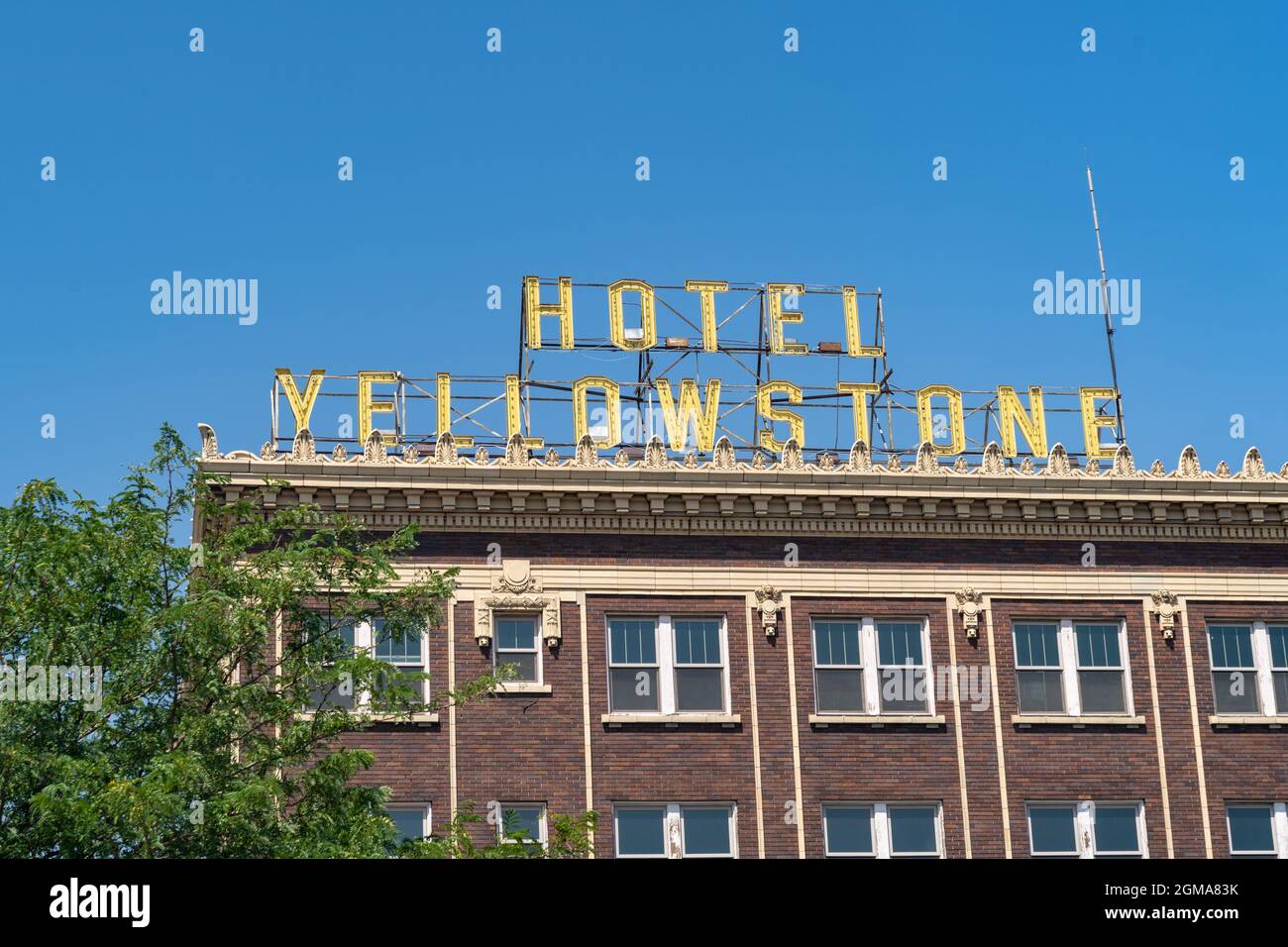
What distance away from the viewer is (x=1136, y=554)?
4025cm

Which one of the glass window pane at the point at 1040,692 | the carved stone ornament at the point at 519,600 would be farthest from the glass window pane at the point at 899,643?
the carved stone ornament at the point at 519,600

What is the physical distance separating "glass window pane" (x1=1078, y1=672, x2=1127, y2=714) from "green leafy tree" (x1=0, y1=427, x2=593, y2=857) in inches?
585

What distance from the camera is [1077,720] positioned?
38.6 metres

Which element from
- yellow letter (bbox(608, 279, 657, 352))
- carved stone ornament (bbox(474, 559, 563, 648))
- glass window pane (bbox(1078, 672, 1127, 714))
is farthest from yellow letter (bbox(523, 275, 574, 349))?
glass window pane (bbox(1078, 672, 1127, 714))

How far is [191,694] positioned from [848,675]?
1619 centimetres

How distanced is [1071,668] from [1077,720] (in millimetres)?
1206

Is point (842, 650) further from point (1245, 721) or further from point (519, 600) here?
point (1245, 721)

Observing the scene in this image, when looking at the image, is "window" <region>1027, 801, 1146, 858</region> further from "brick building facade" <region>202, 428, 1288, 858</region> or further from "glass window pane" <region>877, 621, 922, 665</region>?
"glass window pane" <region>877, 621, 922, 665</region>

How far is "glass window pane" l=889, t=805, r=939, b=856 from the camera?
123 ft

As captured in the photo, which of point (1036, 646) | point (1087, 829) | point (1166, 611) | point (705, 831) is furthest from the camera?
point (1166, 611)

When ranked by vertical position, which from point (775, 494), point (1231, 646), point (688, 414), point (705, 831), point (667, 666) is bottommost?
point (705, 831)

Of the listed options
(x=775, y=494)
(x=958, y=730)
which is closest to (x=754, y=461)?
(x=775, y=494)

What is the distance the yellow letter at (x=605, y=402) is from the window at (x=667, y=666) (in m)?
4.94
